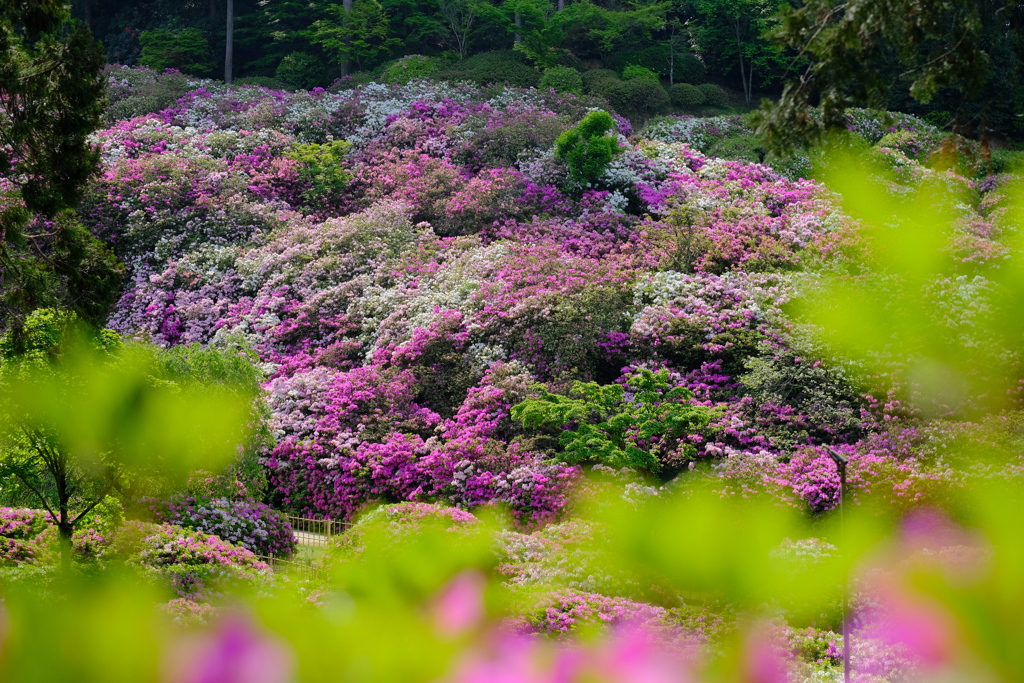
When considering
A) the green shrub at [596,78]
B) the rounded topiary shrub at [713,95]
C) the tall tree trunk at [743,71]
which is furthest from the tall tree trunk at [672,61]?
the green shrub at [596,78]

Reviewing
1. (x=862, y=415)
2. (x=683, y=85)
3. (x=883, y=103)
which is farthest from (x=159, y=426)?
(x=683, y=85)

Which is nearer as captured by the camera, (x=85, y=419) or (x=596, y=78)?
(x=85, y=419)

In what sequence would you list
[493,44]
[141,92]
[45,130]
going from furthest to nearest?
1. [493,44]
2. [141,92]
3. [45,130]

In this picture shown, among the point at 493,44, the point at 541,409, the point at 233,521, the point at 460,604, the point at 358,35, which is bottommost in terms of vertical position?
the point at 233,521

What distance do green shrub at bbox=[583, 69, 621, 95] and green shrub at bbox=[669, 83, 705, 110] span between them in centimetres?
197

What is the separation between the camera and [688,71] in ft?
100.0

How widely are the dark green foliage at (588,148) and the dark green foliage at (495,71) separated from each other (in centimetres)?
753

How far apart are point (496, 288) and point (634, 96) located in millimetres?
13413

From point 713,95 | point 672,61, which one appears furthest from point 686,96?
point 672,61

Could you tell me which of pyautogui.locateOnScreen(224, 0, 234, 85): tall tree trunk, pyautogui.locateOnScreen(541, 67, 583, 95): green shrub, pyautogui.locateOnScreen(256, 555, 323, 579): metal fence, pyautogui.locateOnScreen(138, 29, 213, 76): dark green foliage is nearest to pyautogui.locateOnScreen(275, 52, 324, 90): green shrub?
pyautogui.locateOnScreen(224, 0, 234, 85): tall tree trunk

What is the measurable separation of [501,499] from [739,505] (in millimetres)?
3036

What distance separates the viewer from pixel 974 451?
10000mm

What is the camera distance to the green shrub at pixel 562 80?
26.4 m

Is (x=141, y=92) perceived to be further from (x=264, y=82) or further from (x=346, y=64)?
(x=346, y=64)
